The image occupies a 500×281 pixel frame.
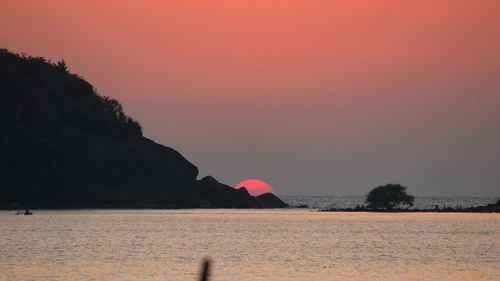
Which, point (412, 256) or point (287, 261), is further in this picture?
point (412, 256)

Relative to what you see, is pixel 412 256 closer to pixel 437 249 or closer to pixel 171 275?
pixel 437 249

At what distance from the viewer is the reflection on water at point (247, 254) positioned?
73562 mm

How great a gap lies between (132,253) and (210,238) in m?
31.2

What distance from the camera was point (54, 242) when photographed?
4525 inches

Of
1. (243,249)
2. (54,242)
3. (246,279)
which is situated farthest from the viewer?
(54,242)

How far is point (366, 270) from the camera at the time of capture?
7769 cm

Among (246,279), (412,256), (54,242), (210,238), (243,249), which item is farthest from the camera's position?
(210,238)

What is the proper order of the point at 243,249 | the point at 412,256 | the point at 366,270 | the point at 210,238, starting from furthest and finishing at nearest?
1. the point at 210,238
2. the point at 243,249
3. the point at 412,256
4. the point at 366,270

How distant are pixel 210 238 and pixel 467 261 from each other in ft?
148

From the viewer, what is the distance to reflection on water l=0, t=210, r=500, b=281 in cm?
7356

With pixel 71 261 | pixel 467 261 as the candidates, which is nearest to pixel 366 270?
pixel 467 261

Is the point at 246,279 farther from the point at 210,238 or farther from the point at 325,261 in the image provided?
the point at 210,238

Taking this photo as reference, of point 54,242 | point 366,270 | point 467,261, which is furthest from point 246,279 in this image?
point 54,242

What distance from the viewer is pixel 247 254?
313 ft
